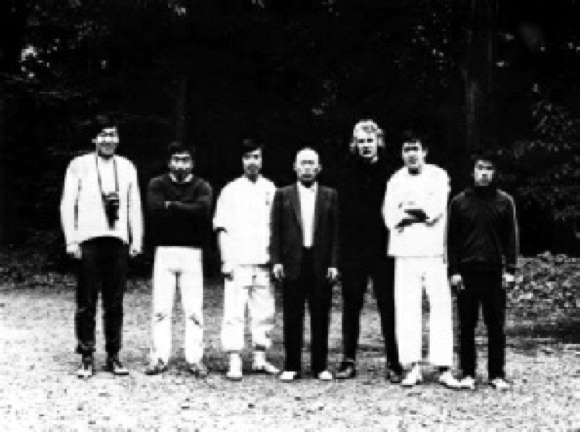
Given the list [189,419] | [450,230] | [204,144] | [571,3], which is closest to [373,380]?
[450,230]

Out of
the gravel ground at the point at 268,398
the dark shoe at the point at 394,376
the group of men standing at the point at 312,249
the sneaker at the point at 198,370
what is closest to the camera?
the gravel ground at the point at 268,398

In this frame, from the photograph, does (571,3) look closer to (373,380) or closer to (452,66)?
(452,66)

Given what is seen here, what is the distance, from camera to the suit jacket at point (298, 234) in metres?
7.74

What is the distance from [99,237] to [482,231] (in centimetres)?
328

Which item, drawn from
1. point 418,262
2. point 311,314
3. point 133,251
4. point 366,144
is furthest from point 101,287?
point 418,262

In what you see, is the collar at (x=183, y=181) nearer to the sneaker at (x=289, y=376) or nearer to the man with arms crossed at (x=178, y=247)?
the man with arms crossed at (x=178, y=247)

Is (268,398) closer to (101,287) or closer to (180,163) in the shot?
(101,287)

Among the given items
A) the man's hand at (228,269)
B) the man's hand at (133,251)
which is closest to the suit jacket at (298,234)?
the man's hand at (228,269)

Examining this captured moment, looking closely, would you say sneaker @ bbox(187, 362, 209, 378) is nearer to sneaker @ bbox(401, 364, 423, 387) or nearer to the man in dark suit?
the man in dark suit

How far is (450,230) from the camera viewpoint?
7.38m

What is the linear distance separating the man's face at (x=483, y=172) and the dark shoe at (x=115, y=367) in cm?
342

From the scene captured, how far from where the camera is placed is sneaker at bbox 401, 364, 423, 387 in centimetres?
726

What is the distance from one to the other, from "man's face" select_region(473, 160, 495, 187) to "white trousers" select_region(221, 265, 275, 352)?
207cm

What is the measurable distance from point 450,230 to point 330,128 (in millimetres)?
11412
